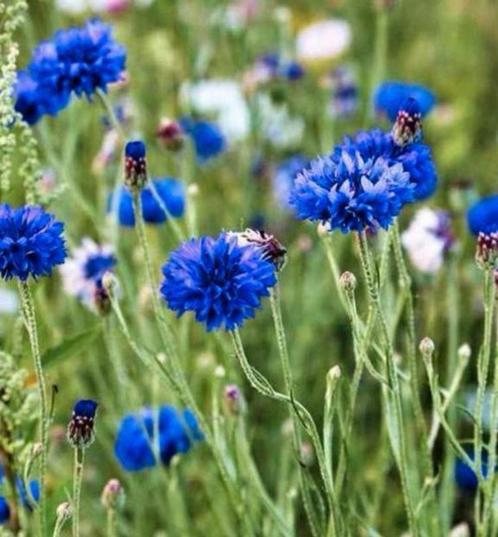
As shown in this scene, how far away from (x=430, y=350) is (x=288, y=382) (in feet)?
0.44

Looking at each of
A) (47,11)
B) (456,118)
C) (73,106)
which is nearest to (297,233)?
(456,118)

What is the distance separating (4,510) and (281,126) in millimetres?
1158

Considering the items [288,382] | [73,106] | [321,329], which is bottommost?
[288,382]

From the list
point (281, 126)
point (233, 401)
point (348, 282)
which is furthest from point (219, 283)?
point (281, 126)

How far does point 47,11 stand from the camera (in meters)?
2.58

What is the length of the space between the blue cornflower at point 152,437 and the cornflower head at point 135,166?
26 centimetres

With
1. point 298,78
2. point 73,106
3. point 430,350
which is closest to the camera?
point 430,350

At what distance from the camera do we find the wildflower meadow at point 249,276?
0.96 meters

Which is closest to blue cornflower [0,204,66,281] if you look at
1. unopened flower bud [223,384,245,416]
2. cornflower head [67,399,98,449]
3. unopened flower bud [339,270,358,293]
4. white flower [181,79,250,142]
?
cornflower head [67,399,98,449]

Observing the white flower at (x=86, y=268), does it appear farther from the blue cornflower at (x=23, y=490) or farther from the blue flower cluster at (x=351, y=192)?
the blue flower cluster at (x=351, y=192)

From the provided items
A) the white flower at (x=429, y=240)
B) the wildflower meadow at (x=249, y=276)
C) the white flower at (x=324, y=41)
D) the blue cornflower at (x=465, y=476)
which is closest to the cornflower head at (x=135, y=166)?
the wildflower meadow at (x=249, y=276)

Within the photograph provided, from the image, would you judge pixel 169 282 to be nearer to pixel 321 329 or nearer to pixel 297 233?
pixel 321 329

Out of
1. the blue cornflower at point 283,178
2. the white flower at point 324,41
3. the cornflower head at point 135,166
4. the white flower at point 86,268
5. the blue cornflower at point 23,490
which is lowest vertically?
the blue cornflower at point 23,490

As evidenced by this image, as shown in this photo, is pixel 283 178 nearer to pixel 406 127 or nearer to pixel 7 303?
pixel 7 303
